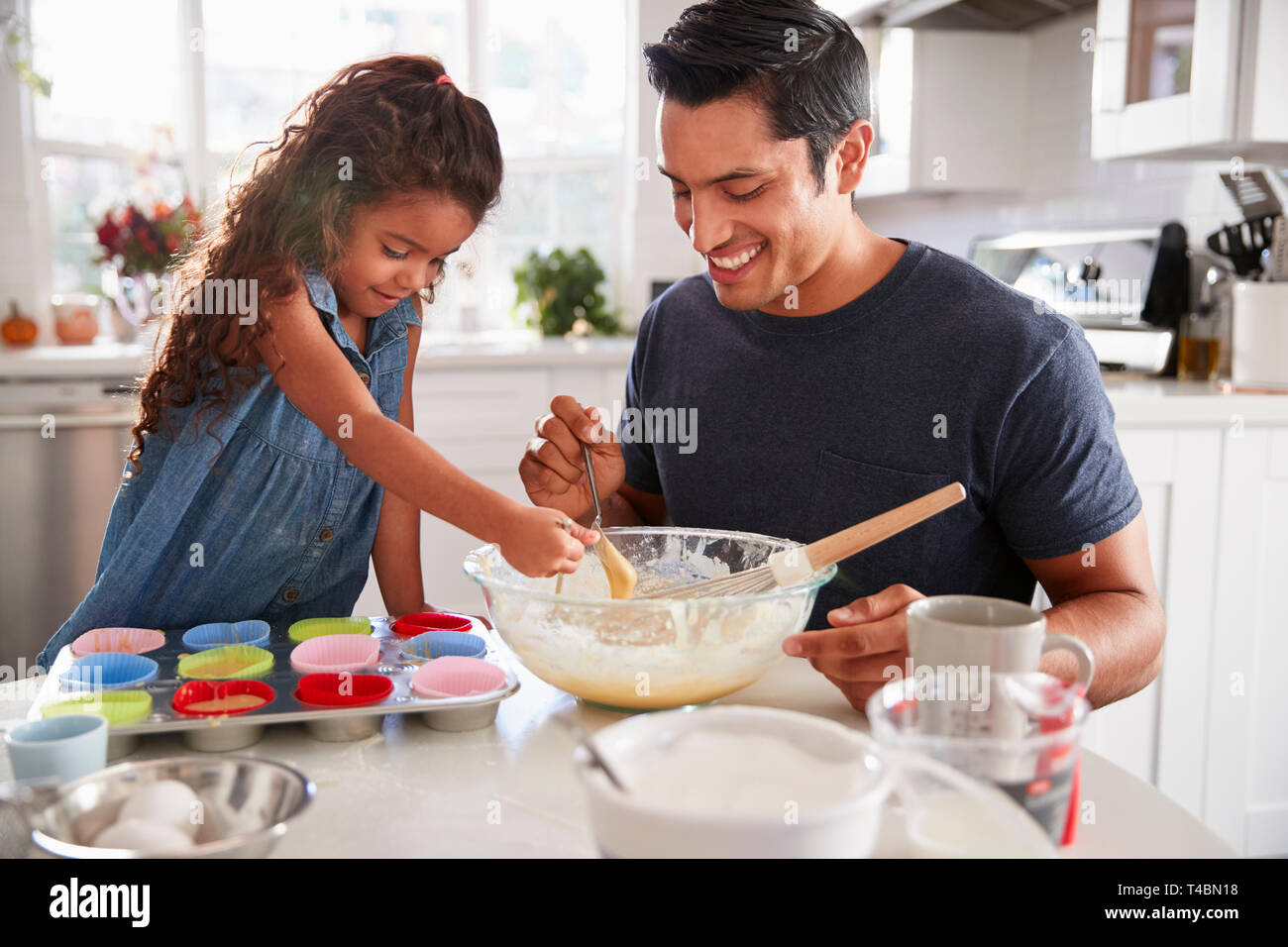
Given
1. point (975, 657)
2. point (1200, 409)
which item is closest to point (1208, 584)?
point (1200, 409)

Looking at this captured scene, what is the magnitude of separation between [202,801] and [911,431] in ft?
2.91

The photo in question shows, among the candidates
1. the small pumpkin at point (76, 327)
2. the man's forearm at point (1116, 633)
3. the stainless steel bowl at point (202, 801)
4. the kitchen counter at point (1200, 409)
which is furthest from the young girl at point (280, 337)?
the small pumpkin at point (76, 327)

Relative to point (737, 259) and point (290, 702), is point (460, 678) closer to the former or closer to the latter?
point (290, 702)

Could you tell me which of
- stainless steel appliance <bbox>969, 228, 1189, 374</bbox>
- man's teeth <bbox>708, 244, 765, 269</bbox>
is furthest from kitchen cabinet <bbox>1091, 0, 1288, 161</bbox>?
man's teeth <bbox>708, 244, 765, 269</bbox>

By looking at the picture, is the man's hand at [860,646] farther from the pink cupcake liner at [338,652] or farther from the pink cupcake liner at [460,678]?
the pink cupcake liner at [338,652]

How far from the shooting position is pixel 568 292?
3.72 metres

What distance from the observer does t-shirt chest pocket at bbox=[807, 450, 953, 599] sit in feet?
4.13

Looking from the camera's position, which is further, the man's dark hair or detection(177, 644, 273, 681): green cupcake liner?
the man's dark hair

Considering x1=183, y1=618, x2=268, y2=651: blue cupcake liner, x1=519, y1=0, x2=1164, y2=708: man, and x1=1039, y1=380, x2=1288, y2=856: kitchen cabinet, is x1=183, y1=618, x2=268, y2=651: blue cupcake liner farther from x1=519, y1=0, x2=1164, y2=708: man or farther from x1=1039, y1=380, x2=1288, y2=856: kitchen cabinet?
x1=1039, y1=380, x2=1288, y2=856: kitchen cabinet

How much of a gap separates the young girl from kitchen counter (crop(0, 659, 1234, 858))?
15.7 inches

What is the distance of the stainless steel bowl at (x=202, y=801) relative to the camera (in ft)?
1.94

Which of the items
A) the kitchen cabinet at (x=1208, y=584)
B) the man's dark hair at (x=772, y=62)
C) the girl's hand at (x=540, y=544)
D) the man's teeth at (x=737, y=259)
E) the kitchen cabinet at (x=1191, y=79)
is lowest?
the kitchen cabinet at (x=1208, y=584)
